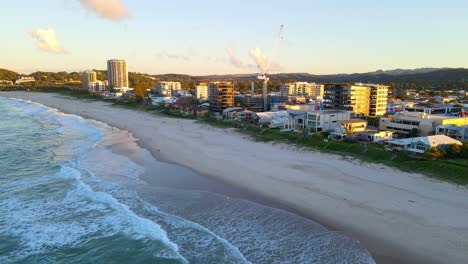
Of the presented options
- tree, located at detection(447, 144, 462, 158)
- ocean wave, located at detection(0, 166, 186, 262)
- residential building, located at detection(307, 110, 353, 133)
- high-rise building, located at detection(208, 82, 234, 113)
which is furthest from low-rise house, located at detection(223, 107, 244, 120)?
ocean wave, located at detection(0, 166, 186, 262)

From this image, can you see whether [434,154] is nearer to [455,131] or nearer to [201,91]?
[455,131]

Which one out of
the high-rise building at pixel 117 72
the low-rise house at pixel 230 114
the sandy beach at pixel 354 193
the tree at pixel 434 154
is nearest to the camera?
the sandy beach at pixel 354 193

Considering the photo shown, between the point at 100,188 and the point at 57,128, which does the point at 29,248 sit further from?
the point at 57,128

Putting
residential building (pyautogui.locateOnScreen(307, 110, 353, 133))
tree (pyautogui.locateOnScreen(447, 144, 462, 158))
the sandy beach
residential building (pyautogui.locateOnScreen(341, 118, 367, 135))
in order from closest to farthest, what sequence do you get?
the sandy beach, tree (pyautogui.locateOnScreen(447, 144, 462, 158)), residential building (pyautogui.locateOnScreen(341, 118, 367, 135)), residential building (pyautogui.locateOnScreen(307, 110, 353, 133))

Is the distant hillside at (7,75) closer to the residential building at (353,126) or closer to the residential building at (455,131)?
the residential building at (353,126)

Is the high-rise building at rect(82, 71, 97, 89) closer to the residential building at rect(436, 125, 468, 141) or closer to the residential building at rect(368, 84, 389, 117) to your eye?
the residential building at rect(368, 84, 389, 117)

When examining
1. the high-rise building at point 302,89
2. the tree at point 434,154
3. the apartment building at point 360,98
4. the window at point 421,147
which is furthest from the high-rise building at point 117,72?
the tree at point 434,154

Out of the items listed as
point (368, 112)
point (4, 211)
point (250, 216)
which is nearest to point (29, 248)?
point (4, 211)

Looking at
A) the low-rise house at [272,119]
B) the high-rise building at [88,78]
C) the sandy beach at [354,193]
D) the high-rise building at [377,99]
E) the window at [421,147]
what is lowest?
A: the sandy beach at [354,193]
